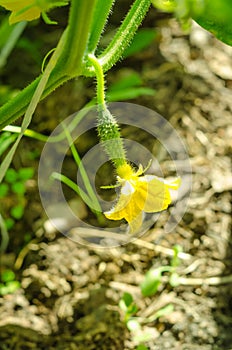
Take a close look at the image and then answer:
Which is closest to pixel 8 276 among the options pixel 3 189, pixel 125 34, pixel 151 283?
pixel 3 189

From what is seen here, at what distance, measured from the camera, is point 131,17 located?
0.78m

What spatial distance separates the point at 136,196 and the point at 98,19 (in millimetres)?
252

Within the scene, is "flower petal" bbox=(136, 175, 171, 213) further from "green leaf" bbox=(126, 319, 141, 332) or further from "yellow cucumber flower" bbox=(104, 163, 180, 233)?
"green leaf" bbox=(126, 319, 141, 332)

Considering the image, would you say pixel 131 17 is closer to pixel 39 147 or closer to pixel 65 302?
pixel 65 302

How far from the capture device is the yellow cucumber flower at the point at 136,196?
0.80 meters

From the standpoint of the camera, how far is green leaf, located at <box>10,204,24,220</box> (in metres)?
1.57

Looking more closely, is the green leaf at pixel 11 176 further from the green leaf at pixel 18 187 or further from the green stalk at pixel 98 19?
the green stalk at pixel 98 19

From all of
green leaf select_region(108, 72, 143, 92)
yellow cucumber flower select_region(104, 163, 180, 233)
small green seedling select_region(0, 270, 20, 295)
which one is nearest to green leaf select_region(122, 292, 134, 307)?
small green seedling select_region(0, 270, 20, 295)

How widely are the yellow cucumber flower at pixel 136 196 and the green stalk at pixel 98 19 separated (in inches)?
7.2

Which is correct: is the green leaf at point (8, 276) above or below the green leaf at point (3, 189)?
below

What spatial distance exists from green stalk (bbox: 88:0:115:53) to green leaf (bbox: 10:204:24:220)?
0.89 m

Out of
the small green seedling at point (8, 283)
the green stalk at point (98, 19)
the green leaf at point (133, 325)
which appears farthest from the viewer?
the small green seedling at point (8, 283)

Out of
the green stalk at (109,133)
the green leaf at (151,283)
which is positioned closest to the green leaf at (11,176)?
the green leaf at (151,283)

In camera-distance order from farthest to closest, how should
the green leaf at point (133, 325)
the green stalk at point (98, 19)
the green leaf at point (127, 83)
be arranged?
the green leaf at point (127, 83) < the green leaf at point (133, 325) < the green stalk at point (98, 19)
